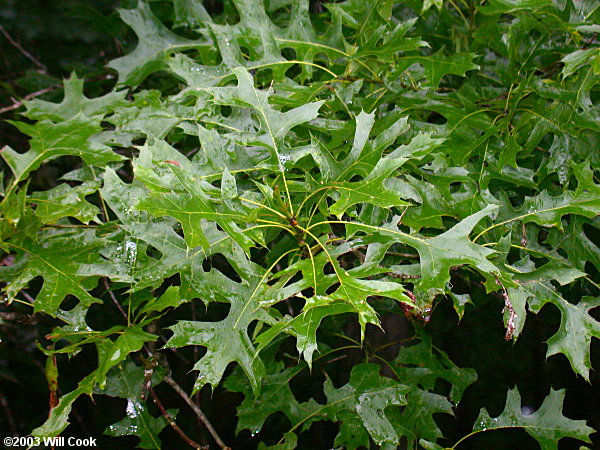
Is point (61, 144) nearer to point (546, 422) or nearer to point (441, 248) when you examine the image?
point (441, 248)

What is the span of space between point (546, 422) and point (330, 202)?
846 millimetres

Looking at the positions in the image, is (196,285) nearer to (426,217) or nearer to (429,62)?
(426,217)

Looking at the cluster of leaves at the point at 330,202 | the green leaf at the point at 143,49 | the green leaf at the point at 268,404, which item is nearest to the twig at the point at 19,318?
the cluster of leaves at the point at 330,202

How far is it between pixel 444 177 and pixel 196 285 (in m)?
0.62

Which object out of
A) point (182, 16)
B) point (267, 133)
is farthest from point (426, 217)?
point (182, 16)

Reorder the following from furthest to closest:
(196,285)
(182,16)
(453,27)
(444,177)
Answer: (182,16)
(453,27)
(444,177)
(196,285)

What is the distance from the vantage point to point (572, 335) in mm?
1342

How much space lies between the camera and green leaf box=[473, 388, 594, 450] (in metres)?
1.56

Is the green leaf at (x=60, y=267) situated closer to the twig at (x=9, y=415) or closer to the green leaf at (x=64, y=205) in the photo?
the green leaf at (x=64, y=205)

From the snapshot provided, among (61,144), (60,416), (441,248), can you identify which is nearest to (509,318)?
(441,248)

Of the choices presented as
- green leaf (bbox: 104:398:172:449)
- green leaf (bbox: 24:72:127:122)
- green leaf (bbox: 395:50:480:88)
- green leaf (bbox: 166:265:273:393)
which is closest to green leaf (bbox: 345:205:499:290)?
green leaf (bbox: 166:265:273:393)

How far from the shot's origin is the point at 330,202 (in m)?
1.55

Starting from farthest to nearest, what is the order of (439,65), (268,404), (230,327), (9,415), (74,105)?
(9,415), (74,105), (268,404), (439,65), (230,327)

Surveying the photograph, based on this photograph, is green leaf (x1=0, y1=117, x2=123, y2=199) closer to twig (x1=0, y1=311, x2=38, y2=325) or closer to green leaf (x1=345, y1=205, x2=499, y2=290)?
twig (x1=0, y1=311, x2=38, y2=325)
